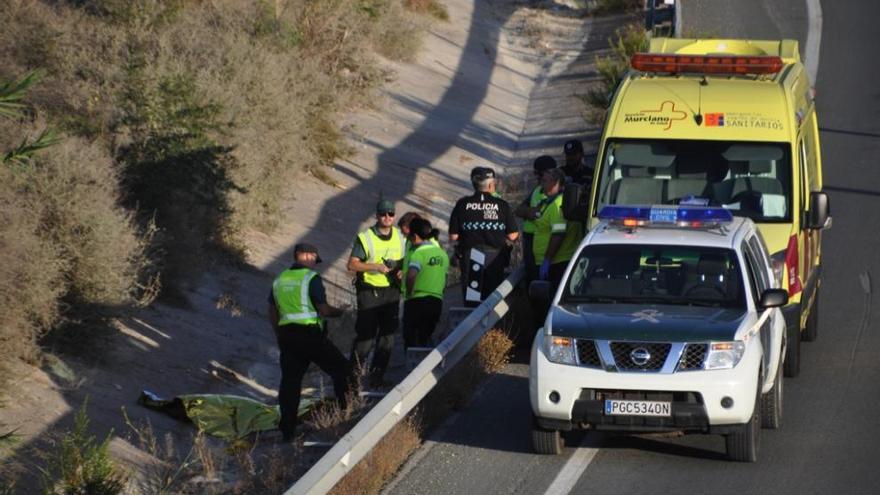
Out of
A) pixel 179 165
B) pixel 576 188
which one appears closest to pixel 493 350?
pixel 576 188

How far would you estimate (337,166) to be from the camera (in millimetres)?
24688

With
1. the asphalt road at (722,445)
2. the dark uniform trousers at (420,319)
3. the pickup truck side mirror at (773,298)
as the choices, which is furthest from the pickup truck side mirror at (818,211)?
the dark uniform trousers at (420,319)

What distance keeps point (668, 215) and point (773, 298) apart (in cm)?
126

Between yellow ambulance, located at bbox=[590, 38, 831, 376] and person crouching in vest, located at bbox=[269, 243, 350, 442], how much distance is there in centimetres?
295

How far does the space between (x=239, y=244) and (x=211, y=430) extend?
7.05 metres

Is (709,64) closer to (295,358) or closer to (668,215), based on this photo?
(668,215)

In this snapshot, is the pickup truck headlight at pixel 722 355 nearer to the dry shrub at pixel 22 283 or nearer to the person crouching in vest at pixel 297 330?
the person crouching in vest at pixel 297 330

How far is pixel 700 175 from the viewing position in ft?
44.9

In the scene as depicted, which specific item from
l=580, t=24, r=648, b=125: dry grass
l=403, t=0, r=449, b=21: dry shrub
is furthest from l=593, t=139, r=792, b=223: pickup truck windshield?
l=403, t=0, r=449, b=21: dry shrub

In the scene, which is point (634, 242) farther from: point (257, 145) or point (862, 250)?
point (257, 145)

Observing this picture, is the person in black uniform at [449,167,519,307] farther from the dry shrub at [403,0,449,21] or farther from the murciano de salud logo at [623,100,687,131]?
the dry shrub at [403,0,449,21]

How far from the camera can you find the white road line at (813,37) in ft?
102

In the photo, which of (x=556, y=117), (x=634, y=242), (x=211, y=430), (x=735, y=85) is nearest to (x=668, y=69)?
(x=735, y=85)

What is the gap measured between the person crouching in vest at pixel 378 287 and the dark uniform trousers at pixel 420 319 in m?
0.16
